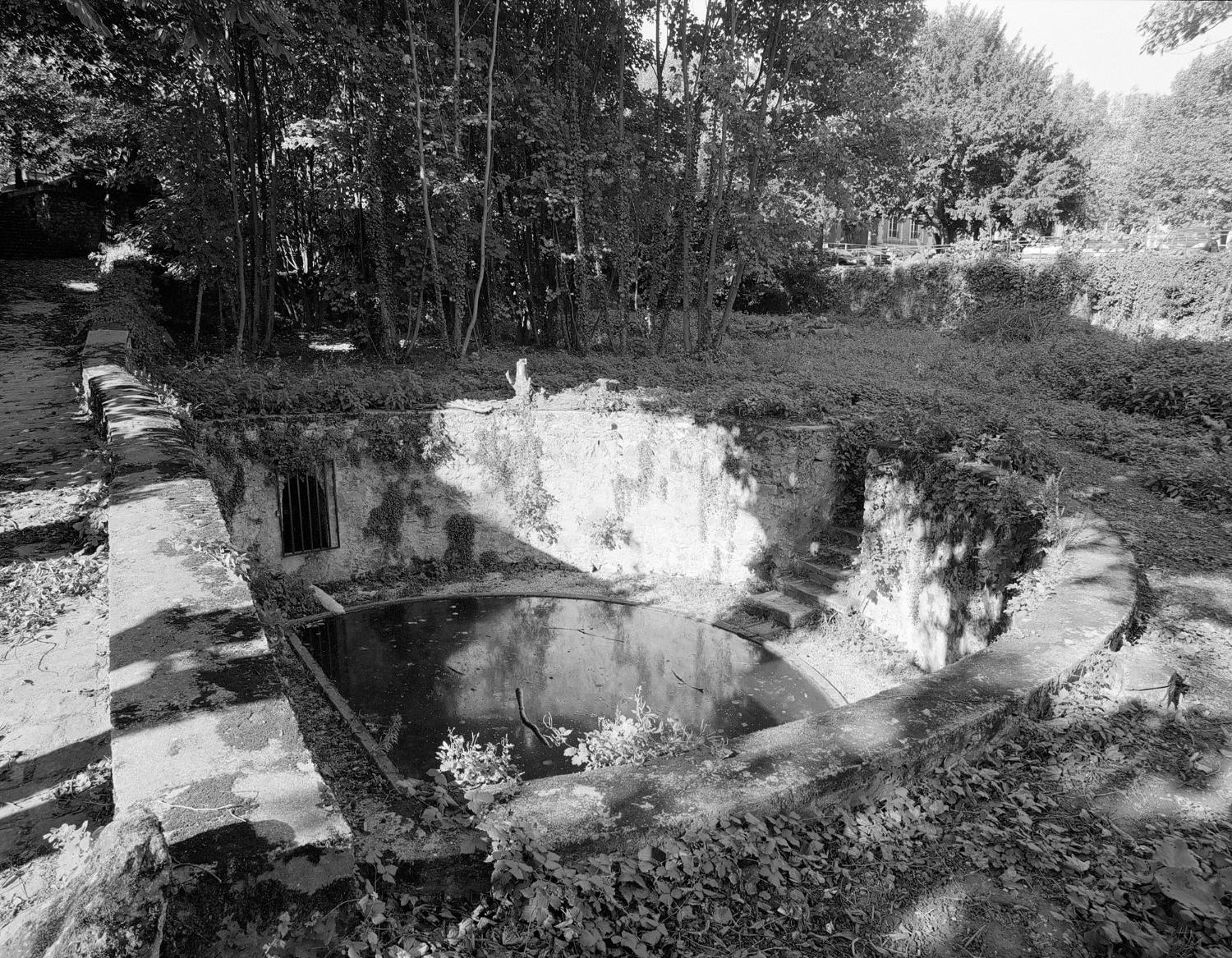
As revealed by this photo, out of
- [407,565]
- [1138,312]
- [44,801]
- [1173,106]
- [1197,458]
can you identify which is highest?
[1173,106]

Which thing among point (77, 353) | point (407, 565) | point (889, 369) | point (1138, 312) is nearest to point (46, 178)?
point (77, 353)

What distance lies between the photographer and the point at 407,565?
34.2 feet

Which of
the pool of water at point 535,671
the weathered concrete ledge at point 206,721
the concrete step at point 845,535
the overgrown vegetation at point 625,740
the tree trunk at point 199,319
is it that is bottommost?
the pool of water at point 535,671

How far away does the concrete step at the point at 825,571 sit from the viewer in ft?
29.9

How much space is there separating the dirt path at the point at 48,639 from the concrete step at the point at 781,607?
22.4 ft

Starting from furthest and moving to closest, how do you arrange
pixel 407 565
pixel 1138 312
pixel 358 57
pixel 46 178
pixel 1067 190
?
pixel 1067 190, pixel 46 178, pixel 1138 312, pixel 358 57, pixel 407 565

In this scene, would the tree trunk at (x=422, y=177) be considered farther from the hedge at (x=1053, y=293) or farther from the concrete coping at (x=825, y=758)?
the hedge at (x=1053, y=293)

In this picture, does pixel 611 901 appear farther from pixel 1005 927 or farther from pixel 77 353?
pixel 77 353

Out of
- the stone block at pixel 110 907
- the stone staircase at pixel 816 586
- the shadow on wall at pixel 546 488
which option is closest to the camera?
the stone block at pixel 110 907

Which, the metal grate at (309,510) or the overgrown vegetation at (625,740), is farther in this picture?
the metal grate at (309,510)

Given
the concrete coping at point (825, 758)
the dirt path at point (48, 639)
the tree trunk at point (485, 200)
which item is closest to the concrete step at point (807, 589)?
the concrete coping at point (825, 758)

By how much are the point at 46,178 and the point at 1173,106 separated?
41.3 metres

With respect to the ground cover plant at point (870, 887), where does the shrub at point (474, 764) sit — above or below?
below

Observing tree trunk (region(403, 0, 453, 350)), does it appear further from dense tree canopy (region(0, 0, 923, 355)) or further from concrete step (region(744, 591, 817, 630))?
concrete step (region(744, 591, 817, 630))
